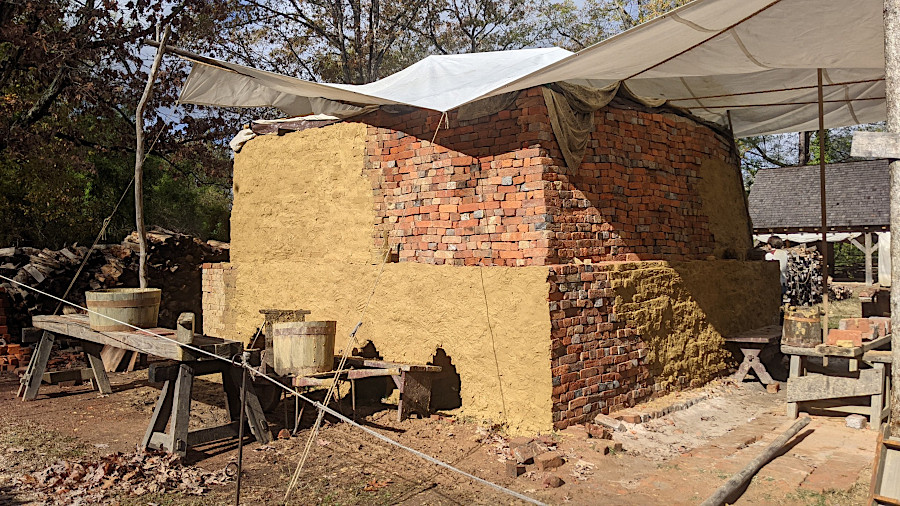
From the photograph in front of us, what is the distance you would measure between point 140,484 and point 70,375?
378cm

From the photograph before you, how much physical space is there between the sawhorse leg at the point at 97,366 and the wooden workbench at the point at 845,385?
7.02 meters

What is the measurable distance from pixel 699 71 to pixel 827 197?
17.9 m

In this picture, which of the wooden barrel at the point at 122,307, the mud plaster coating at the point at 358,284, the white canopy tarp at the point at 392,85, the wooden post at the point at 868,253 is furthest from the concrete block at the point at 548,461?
the wooden post at the point at 868,253

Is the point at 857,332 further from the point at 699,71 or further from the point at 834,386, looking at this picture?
the point at 699,71

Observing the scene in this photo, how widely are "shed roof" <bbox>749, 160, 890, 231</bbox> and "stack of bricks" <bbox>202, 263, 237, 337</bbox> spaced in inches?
697

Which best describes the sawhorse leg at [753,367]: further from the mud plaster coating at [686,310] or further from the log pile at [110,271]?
the log pile at [110,271]

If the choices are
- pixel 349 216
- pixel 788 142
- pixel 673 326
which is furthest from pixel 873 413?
pixel 788 142

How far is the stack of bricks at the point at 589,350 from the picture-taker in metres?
5.16

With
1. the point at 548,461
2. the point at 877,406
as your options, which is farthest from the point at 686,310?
the point at 548,461

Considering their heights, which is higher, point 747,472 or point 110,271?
point 110,271

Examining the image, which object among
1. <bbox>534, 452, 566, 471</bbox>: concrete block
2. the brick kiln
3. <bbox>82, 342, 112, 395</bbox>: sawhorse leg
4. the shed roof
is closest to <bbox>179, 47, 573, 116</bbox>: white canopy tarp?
the brick kiln

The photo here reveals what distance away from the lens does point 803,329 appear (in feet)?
19.4

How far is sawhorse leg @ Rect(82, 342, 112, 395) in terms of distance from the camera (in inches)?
269

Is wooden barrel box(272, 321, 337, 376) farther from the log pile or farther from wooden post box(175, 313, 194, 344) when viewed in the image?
the log pile
